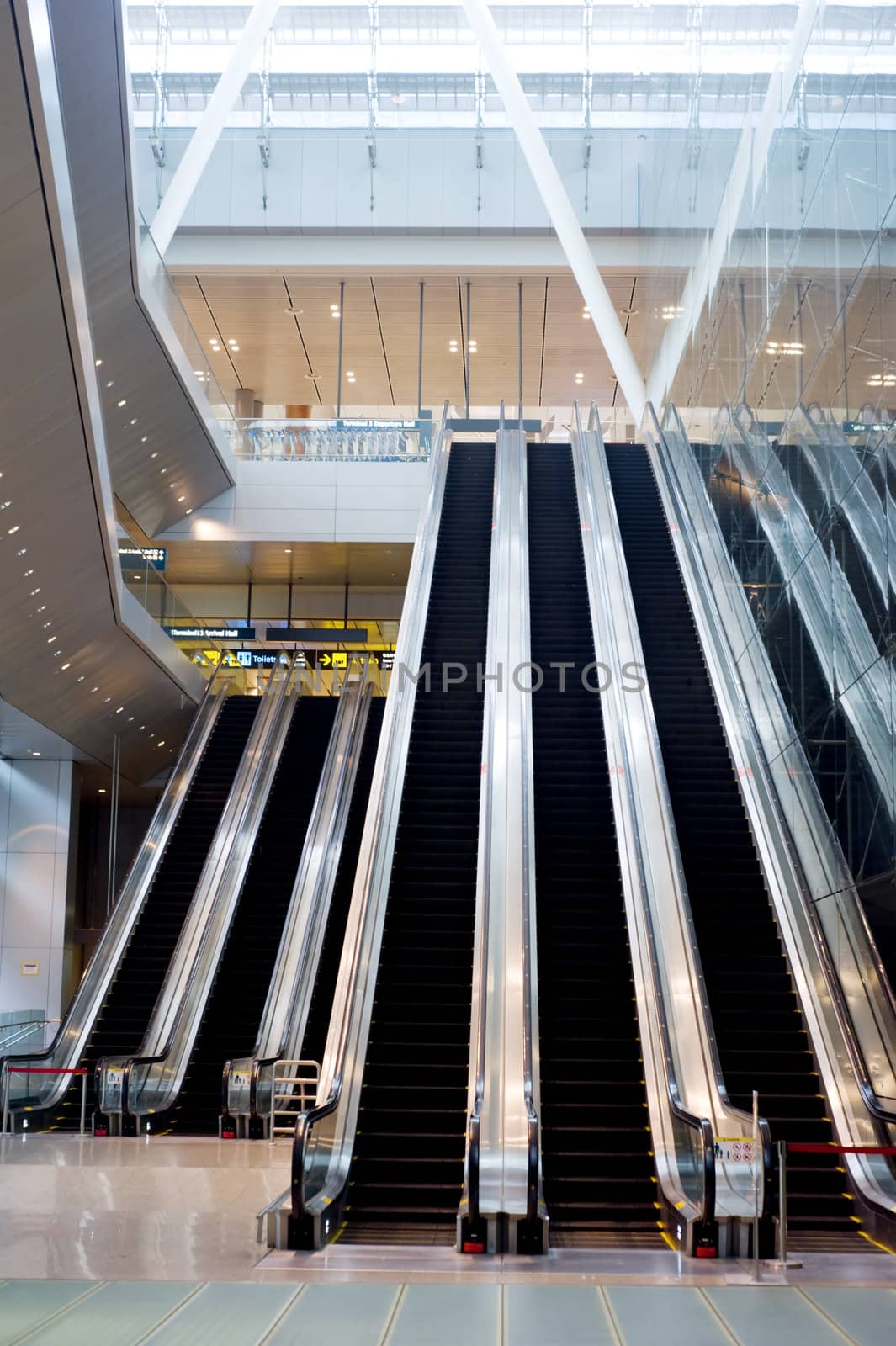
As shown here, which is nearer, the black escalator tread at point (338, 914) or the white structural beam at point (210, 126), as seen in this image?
the black escalator tread at point (338, 914)

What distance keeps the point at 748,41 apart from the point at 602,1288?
46.1 ft

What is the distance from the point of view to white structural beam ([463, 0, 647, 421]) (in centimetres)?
2223

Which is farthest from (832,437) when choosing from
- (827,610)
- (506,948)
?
(506,948)

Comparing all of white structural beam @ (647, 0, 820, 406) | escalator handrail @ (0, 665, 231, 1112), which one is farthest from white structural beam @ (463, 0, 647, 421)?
escalator handrail @ (0, 665, 231, 1112)

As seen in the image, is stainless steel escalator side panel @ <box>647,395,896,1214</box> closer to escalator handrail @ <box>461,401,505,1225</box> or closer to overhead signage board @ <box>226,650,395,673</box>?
escalator handrail @ <box>461,401,505,1225</box>

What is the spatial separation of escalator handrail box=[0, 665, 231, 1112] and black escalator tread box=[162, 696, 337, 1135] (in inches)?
51.3

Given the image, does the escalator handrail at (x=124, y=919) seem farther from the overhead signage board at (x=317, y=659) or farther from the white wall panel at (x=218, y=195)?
the white wall panel at (x=218, y=195)

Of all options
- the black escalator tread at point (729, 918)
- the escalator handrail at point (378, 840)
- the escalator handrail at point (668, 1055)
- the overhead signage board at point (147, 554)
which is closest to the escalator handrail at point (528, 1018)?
the escalator handrail at point (668, 1055)

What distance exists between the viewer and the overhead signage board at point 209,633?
774 inches

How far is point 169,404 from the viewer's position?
20578 mm

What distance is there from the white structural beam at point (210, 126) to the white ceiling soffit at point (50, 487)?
8.07 m

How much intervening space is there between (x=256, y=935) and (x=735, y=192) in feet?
36.1

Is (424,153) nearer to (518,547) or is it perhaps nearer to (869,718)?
(518,547)

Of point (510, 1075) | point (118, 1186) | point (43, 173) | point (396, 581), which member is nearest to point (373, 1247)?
point (510, 1075)
